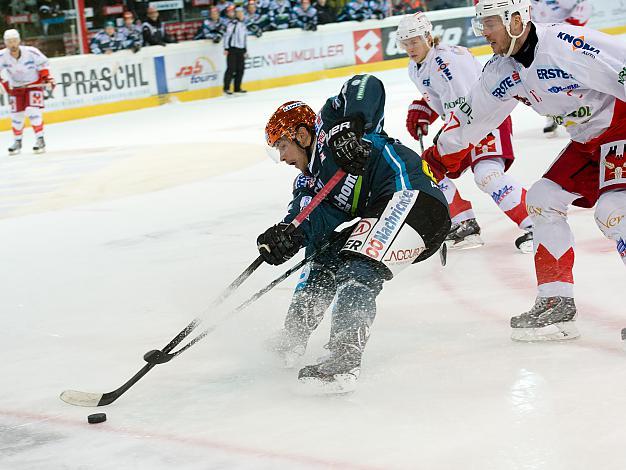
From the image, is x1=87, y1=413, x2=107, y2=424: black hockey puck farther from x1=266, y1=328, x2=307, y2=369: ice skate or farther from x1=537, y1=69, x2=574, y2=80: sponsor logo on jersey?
x1=537, y1=69, x2=574, y2=80: sponsor logo on jersey

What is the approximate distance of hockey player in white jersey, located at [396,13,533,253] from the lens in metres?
5.00

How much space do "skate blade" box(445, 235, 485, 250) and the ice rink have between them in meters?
0.09

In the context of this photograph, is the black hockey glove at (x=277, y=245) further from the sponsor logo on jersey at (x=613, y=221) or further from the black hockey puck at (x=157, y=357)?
the sponsor logo on jersey at (x=613, y=221)

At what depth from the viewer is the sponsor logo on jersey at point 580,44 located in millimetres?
3160

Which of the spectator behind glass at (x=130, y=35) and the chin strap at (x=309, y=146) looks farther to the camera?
the spectator behind glass at (x=130, y=35)

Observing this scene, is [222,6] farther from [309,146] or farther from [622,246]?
[622,246]

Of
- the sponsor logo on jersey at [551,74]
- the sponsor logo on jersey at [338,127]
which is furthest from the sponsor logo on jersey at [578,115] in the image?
the sponsor logo on jersey at [338,127]

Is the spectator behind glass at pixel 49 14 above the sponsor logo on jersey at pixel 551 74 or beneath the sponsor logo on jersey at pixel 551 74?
beneath

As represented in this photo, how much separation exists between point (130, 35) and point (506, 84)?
11.3 metres

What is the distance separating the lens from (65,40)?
13.8 metres

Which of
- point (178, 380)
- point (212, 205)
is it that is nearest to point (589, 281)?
point (178, 380)

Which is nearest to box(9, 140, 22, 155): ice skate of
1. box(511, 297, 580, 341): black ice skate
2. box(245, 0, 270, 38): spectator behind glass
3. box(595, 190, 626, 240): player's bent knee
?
box(245, 0, 270, 38): spectator behind glass

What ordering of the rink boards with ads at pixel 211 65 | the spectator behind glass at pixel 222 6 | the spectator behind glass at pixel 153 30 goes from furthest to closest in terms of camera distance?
1. the spectator behind glass at pixel 222 6
2. the spectator behind glass at pixel 153 30
3. the rink boards with ads at pixel 211 65

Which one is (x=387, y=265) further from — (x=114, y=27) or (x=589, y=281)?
(x=114, y=27)
